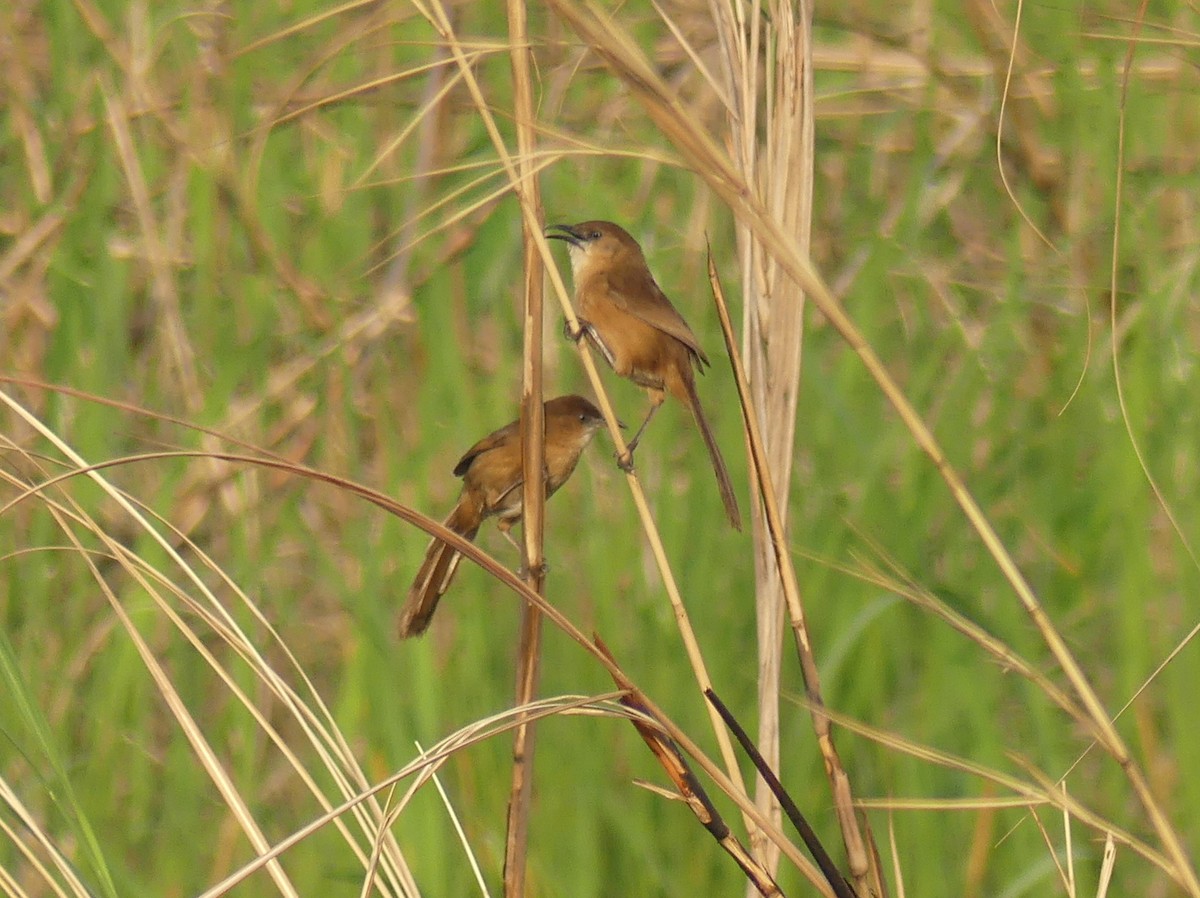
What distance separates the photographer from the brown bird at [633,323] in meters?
3.27

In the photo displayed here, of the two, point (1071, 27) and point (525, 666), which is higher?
point (1071, 27)

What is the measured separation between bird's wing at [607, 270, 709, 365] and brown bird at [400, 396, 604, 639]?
0.28 metres

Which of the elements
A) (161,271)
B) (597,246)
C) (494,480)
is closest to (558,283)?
(494,480)

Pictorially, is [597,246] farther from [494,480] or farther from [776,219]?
[776,219]

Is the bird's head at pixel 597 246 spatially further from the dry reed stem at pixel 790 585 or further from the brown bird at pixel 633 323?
the dry reed stem at pixel 790 585

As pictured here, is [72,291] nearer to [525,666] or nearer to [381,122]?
[381,122]

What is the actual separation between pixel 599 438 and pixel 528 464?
88.8 inches

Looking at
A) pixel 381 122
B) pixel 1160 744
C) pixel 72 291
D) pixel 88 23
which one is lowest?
pixel 1160 744

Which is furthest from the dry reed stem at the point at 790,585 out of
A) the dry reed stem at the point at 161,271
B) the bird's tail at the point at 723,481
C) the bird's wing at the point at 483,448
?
the dry reed stem at the point at 161,271

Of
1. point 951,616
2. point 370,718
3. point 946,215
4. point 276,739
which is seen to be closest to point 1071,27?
point 946,215

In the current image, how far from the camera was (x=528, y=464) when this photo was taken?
178 cm

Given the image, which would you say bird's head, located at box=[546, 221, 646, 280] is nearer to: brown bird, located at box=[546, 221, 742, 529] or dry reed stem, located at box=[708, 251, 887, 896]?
brown bird, located at box=[546, 221, 742, 529]

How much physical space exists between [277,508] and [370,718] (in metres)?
1.09

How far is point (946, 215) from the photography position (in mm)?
4641
